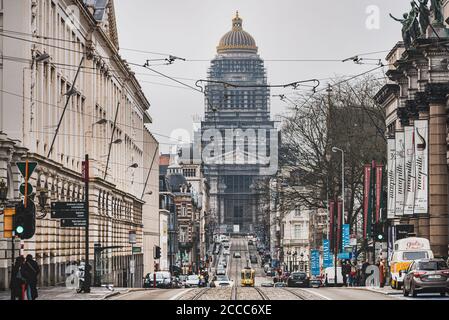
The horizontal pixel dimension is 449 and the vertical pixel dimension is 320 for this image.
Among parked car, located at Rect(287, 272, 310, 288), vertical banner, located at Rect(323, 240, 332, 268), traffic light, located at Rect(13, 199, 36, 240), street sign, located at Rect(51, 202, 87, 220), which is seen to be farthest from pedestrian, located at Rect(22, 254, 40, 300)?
vertical banner, located at Rect(323, 240, 332, 268)

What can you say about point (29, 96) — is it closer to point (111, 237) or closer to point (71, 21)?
point (71, 21)

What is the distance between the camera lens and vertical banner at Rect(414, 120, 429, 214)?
72562 millimetres

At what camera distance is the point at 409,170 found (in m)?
75.6

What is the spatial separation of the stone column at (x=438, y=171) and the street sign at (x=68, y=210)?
2346 centimetres

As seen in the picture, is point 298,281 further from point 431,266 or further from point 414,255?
point 431,266

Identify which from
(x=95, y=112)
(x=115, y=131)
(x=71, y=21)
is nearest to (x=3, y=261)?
(x=71, y=21)

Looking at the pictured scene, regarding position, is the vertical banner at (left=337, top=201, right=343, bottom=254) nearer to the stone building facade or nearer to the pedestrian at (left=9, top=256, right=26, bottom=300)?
the stone building facade

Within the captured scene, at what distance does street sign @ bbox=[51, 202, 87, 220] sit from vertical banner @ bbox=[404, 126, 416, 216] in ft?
68.2

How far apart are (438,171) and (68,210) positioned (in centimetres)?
2419

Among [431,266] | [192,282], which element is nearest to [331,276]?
[192,282]

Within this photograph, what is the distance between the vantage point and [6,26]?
59812 millimetres

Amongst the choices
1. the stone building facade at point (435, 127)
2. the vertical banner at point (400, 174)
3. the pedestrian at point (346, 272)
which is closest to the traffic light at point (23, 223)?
the stone building facade at point (435, 127)

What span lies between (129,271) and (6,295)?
59.6 metres

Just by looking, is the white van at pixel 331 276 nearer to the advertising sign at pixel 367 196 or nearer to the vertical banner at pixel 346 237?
the vertical banner at pixel 346 237
